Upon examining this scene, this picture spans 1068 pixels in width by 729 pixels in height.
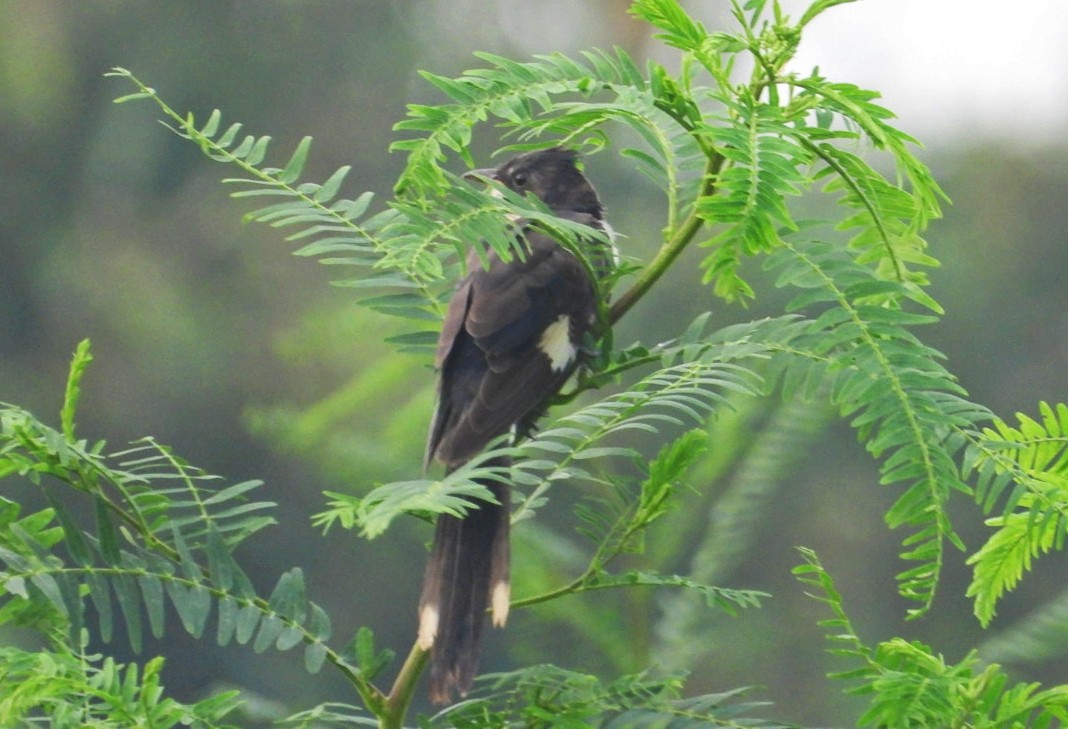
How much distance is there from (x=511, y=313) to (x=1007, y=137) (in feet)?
11.3

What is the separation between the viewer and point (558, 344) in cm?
Answer: 128

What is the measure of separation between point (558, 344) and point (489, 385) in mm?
77

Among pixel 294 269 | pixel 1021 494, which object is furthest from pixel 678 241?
pixel 294 269

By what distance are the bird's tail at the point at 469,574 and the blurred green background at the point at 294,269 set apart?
2248mm

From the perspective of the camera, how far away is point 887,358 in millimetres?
749

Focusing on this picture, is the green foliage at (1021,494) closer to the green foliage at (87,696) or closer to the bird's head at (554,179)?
the green foliage at (87,696)

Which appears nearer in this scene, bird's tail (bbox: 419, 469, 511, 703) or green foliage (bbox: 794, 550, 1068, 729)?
green foliage (bbox: 794, 550, 1068, 729)

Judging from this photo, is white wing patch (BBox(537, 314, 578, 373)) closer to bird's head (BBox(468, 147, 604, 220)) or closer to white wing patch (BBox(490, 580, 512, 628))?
white wing patch (BBox(490, 580, 512, 628))

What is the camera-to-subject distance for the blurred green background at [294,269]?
373cm

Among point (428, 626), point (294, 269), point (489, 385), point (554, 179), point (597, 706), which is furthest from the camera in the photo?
point (294, 269)

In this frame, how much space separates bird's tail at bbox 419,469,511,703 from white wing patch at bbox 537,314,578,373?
0.20 metres

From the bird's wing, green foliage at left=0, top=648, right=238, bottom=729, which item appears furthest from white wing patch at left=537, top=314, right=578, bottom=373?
green foliage at left=0, top=648, right=238, bottom=729

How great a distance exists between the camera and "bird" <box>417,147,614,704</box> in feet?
3.32

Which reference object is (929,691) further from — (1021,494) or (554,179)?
(554,179)
